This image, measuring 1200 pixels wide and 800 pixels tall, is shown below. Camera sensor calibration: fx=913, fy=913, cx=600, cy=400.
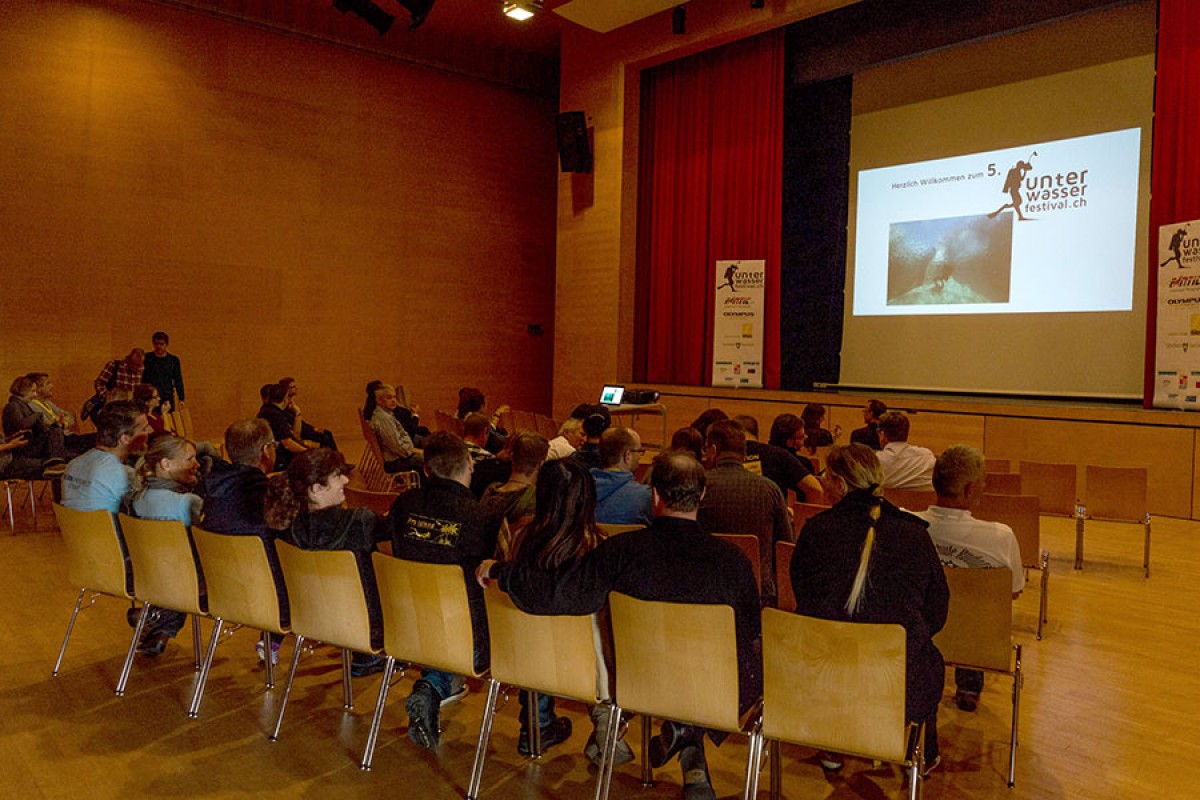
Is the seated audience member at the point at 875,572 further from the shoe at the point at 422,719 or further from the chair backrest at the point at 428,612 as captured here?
the shoe at the point at 422,719

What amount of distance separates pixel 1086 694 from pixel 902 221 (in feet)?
24.8

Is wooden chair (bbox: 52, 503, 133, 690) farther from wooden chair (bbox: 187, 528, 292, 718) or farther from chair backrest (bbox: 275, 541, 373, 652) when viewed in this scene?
chair backrest (bbox: 275, 541, 373, 652)

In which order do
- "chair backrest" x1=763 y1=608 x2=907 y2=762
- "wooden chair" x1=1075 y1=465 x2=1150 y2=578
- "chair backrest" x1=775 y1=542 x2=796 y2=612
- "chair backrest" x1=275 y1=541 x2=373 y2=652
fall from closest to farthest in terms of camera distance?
"chair backrest" x1=763 y1=608 x2=907 y2=762 < "chair backrest" x1=275 y1=541 x2=373 y2=652 < "chair backrest" x1=775 y1=542 x2=796 y2=612 < "wooden chair" x1=1075 y1=465 x2=1150 y2=578

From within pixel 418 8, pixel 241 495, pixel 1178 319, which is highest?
pixel 418 8

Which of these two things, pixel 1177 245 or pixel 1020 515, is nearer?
pixel 1020 515

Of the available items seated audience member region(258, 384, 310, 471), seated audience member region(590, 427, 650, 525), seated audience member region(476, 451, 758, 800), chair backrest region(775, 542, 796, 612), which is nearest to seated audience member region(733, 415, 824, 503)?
seated audience member region(590, 427, 650, 525)

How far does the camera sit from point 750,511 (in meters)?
3.66

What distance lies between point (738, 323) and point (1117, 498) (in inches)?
232

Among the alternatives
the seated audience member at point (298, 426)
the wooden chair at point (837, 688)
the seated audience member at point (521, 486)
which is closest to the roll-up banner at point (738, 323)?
the seated audience member at point (298, 426)

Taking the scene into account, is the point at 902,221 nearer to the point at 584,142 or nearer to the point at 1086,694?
the point at 584,142

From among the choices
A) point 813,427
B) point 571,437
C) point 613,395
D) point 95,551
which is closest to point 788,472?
point 571,437

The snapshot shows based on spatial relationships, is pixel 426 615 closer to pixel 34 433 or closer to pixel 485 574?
pixel 485 574

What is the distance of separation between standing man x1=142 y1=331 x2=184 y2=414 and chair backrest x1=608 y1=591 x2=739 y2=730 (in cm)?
864

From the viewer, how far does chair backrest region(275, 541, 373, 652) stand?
307 centimetres
